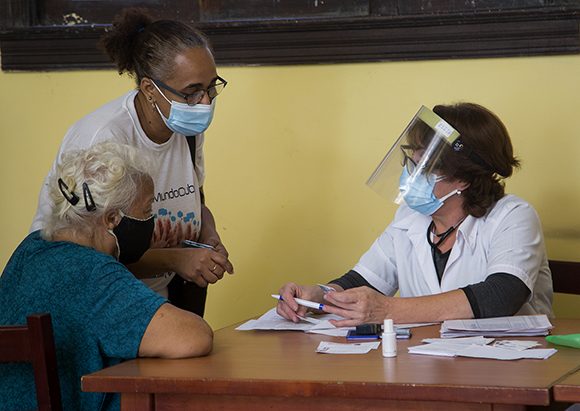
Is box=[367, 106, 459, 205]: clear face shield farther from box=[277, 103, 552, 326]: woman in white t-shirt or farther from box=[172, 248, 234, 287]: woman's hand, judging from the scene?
box=[172, 248, 234, 287]: woman's hand

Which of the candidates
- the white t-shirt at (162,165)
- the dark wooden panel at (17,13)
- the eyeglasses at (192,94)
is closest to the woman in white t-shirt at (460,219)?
the white t-shirt at (162,165)

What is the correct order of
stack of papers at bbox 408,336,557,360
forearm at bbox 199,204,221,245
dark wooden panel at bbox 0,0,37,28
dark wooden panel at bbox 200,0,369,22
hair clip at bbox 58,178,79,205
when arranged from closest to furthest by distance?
stack of papers at bbox 408,336,557,360 → hair clip at bbox 58,178,79,205 → forearm at bbox 199,204,221,245 → dark wooden panel at bbox 200,0,369,22 → dark wooden panel at bbox 0,0,37,28

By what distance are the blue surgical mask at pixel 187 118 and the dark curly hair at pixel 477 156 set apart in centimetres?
65

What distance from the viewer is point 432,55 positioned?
3318 mm

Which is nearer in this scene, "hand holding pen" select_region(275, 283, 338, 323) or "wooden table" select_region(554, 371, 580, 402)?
"wooden table" select_region(554, 371, 580, 402)

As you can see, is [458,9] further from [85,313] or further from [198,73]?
[85,313]

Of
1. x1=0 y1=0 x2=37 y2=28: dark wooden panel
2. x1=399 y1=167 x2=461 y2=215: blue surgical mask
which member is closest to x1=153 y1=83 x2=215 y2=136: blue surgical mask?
x1=399 y1=167 x2=461 y2=215: blue surgical mask

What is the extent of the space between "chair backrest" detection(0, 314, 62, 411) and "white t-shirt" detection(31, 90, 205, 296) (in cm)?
67

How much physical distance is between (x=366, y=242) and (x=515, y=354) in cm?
150

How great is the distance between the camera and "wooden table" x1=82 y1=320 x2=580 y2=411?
1.73 metres

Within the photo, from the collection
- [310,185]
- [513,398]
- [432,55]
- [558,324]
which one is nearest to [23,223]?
[310,185]

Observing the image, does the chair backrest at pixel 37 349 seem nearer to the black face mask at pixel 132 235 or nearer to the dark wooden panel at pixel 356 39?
the black face mask at pixel 132 235

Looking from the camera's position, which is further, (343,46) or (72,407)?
(343,46)

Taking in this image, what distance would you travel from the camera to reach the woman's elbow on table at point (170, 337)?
2.07m
